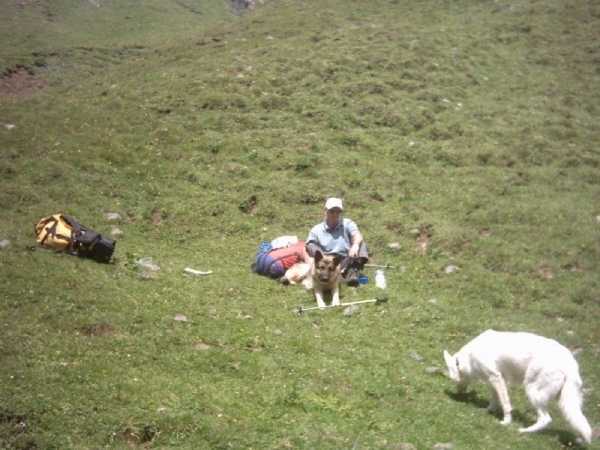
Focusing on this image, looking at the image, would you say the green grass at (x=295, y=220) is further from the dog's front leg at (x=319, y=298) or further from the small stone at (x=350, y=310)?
the dog's front leg at (x=319, y=298)

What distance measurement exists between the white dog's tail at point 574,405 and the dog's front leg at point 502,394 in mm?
998

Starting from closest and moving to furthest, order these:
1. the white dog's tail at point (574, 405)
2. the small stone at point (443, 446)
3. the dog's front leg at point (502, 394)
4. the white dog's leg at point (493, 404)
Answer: the white dog's tail at point (574, 405) → the small stone at point (443, 446) → the dog's front leg at point (502, 394) → the white dog's leg at point (493, 404)

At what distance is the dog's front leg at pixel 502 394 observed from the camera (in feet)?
31.5

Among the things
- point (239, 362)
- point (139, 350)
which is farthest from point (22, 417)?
point (239, 362)

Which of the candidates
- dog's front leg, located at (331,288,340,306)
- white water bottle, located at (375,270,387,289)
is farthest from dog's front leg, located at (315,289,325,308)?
white water bottle, located at (375,270,387,289)

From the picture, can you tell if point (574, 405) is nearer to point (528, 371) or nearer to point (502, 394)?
point (528, 371)

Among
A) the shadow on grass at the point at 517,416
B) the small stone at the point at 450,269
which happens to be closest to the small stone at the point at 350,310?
the shadow on grass at the point at 517,416

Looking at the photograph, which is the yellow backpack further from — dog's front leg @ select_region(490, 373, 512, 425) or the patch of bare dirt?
the patch of bare dirt

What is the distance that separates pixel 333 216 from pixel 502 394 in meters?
7.05

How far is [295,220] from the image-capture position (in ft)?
61.8

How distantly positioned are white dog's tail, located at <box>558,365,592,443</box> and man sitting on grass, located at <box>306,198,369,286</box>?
674 cm

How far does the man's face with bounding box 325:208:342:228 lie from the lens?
15211mm

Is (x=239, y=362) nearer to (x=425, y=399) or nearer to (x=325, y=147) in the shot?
(x=425, y=399)

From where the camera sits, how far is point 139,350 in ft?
33.1
